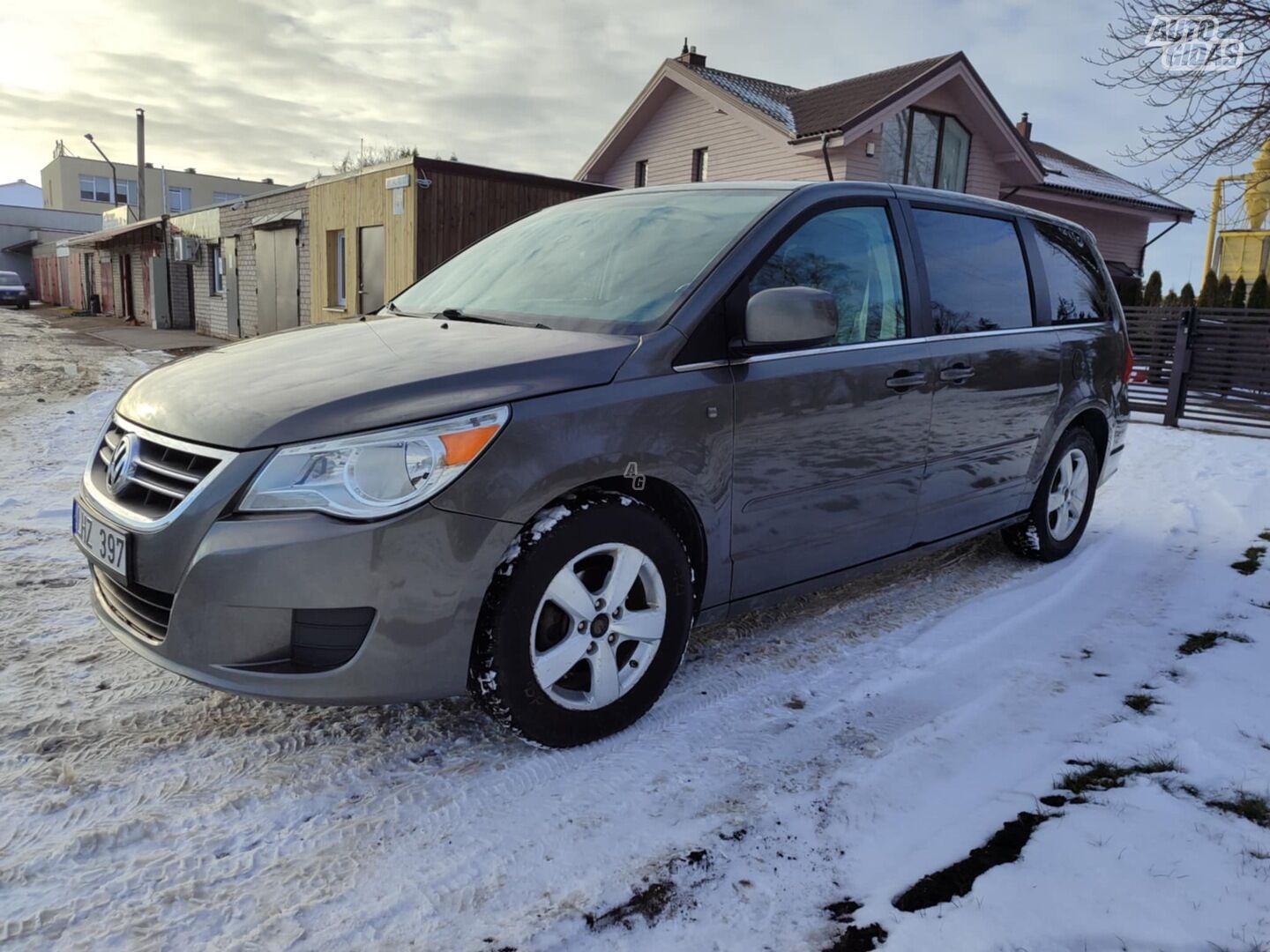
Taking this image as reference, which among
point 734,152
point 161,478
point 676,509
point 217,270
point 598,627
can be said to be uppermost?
point 734,152

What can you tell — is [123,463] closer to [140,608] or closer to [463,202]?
[140,608]

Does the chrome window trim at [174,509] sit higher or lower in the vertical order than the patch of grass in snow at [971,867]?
higher

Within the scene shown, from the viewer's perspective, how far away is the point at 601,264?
3369 millimetres

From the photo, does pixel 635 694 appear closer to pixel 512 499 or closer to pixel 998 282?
pixel 512 499

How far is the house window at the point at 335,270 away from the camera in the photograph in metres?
17.2

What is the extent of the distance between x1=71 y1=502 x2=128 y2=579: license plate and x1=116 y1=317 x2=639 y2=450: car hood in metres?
0.32

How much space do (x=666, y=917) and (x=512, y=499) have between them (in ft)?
3.57

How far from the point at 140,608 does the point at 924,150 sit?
1901 cm

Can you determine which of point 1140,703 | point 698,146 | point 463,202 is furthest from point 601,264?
point 698,146

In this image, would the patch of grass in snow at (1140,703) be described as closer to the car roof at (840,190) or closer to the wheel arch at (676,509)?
the wheel arch at (676,509)

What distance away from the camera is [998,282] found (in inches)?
166

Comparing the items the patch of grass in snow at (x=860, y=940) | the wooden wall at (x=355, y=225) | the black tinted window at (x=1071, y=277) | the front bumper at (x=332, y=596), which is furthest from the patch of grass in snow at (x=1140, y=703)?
the wooden wall at (x=355, y=225)

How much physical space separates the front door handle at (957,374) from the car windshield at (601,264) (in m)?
1.07

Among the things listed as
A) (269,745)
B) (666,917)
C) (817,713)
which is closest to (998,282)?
(817,713)
